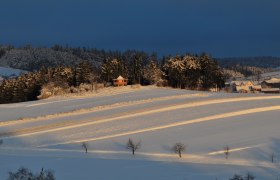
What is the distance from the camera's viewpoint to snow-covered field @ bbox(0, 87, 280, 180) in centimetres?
2880

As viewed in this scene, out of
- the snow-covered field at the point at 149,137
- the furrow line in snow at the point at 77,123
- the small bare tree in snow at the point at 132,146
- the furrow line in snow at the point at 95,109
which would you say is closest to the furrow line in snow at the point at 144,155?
the snow-covered field at the point at 149,137

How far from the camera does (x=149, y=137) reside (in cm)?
4344

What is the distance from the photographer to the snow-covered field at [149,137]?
94.5 feet

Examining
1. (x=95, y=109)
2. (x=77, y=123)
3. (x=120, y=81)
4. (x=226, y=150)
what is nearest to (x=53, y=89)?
(x=120, y=81)

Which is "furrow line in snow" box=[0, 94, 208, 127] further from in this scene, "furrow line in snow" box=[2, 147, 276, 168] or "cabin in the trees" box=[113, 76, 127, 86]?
"cabin in the trees" box=[113, 76, 127, 86]

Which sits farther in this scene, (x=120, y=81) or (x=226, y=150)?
(x=120, y=81)

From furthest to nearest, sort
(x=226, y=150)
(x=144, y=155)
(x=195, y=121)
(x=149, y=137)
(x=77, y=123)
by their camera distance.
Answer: (x=77, y=123) < (x=195, y=121) < (x=149, y=137) < (x=144, y=155) < (x=226, y=150)

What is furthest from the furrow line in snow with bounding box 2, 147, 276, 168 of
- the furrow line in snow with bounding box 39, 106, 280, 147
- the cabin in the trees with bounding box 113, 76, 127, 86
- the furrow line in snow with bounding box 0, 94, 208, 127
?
the cabin in the trees with bounding box 113, 76, 127, 86

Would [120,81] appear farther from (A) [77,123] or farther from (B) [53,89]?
(A) [77,123]

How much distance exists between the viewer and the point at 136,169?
1130 inches

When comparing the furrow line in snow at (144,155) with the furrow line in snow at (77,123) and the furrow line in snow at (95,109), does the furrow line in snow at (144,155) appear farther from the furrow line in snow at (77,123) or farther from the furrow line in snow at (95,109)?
the furrow line in snow at (95,109)

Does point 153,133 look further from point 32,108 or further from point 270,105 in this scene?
point 32,108

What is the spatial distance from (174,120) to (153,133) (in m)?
6.99

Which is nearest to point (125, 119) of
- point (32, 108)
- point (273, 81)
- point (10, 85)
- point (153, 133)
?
point (153, 133)
